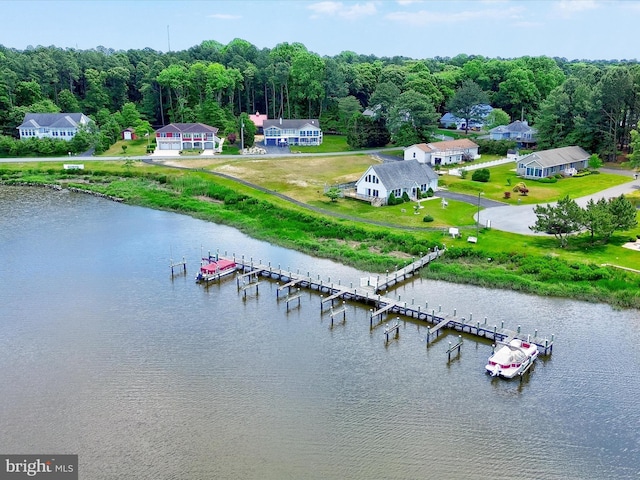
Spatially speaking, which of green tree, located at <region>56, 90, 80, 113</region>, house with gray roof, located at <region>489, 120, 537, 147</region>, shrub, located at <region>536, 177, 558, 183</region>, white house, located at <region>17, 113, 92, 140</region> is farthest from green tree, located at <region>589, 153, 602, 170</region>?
green tree, located at <region>56, 90, 80, 113</region>

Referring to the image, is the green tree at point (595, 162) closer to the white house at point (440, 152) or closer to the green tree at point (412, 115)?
the white house at point (440, 152)

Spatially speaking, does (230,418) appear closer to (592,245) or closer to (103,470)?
(103,470)

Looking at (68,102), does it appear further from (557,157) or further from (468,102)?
(557,157)

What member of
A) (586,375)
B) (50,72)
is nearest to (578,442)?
(586,375)

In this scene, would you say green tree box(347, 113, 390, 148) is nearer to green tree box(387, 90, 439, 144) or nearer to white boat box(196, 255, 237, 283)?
green tree box(387, 90, 439, 144)

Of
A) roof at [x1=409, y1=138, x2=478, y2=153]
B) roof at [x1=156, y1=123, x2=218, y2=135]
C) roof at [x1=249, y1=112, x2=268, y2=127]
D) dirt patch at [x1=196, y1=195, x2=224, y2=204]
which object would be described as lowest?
dirt patch at [x1=196, y1=195, x2=224, y2=204]
